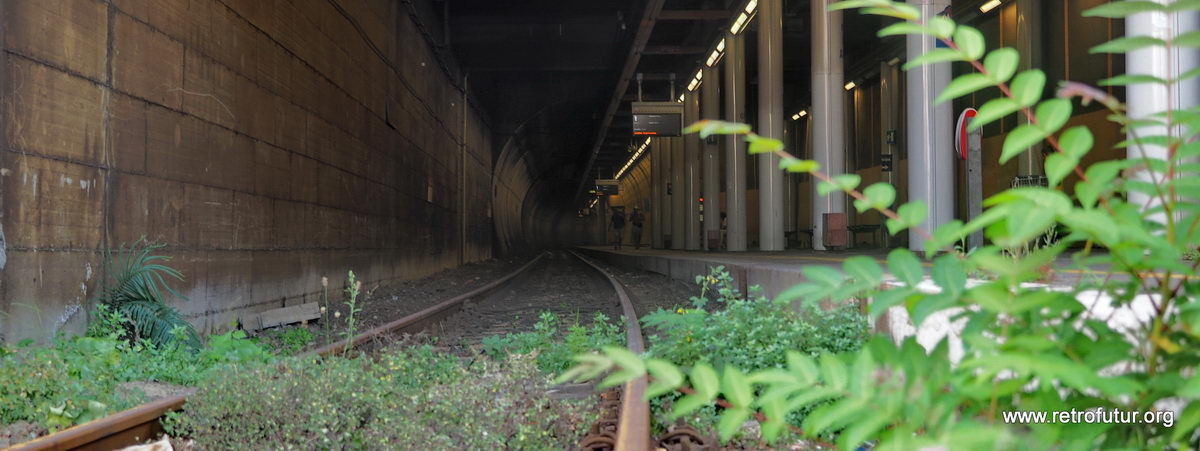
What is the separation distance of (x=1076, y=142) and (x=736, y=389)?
577mm

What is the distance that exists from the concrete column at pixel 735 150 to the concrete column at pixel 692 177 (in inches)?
203

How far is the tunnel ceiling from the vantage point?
71.2 ft

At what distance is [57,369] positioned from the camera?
4180 millimetres

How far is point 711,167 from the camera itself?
27875mm

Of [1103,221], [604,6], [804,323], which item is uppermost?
[604,6]

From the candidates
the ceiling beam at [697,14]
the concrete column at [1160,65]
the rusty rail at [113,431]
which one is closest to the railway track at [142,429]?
the rusty rail at [113,431]

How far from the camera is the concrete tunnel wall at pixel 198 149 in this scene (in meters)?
5.56

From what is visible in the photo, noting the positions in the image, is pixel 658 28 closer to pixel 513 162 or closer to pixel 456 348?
pixel 513 162

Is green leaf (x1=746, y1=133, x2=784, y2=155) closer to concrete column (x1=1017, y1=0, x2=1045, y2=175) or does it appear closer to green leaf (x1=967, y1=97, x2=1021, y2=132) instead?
green leaf (x1=967, y1=97, x2=1021, y2=132)

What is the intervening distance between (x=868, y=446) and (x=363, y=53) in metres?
11.8

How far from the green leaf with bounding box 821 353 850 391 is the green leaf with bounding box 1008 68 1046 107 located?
17.7 inches

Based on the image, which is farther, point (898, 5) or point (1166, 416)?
point (1166, 416)

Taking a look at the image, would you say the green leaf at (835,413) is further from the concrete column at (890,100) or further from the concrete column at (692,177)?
the concrete column at (692,177)

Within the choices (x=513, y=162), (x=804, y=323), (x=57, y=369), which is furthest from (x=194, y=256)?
(x=513, y=162)
